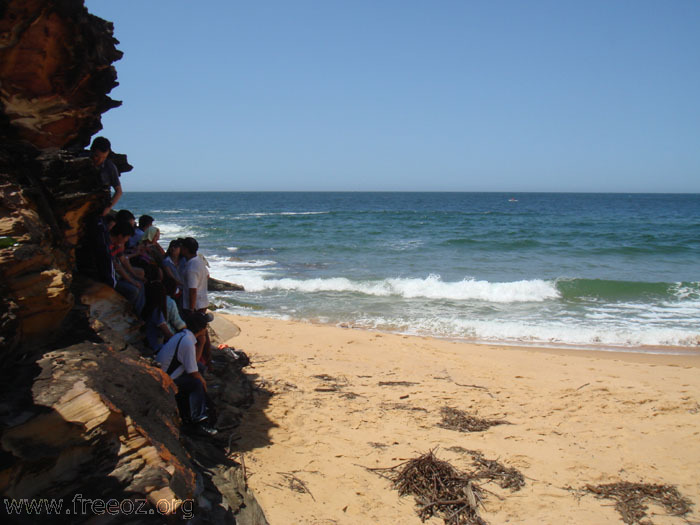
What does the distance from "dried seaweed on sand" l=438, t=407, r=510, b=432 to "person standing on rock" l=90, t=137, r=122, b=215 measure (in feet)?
13.4

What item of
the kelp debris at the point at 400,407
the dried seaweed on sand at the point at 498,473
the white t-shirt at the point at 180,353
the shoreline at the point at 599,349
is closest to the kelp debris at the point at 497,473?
the dried seaweed on sand at the point at 498,473

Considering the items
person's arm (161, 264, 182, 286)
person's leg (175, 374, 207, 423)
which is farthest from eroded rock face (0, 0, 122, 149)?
person's leg (175, 374, 207, 423)

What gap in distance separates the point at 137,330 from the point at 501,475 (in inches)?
133

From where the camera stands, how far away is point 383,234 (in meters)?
29.8

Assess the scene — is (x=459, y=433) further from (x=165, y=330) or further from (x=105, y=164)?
(x=105, y=164)

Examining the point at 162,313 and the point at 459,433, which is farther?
the point at 459,433

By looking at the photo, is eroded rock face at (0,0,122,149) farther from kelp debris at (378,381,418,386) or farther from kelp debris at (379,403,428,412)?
kelp debris at (378,381,418,386)

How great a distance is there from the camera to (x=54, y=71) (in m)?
3.82

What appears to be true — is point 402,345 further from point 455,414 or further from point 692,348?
point 692,348

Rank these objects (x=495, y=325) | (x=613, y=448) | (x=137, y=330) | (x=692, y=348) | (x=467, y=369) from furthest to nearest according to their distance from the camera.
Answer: (x=495, y=325)
(x=692, y=348)
(x=467, y=369)
(x=613, y=448)
(x=137, y=330)

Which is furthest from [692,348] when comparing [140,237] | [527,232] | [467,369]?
[527,232]

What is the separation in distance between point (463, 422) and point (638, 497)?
1.77 m

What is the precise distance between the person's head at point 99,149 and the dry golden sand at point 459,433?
2922 millimetres

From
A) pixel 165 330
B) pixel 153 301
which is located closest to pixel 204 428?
pixel 165 330
